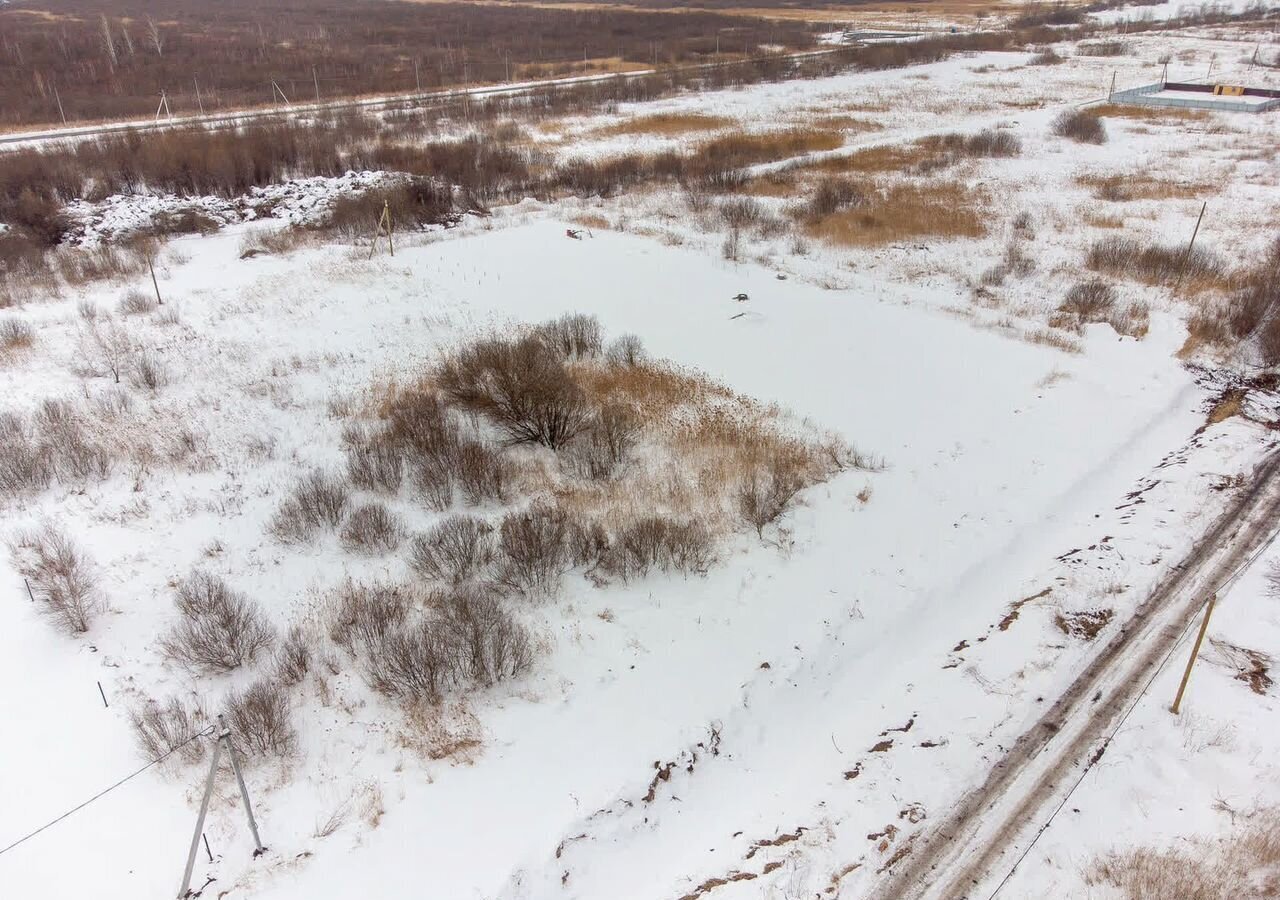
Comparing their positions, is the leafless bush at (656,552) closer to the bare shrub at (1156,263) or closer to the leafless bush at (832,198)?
the bare shrub at (1156,263)

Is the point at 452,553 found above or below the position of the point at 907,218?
below

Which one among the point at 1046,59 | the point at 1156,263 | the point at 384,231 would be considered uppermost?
the point at 1046,59

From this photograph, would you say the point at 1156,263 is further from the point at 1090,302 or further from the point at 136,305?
the point at 136,305

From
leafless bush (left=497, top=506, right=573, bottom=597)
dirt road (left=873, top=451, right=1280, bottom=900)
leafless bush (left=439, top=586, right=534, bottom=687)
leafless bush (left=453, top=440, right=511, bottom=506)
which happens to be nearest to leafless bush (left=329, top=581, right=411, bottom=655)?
leafless bush (left=439, top=586, right=534, bottom=687)

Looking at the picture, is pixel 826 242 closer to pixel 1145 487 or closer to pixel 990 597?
pixel 1145 487

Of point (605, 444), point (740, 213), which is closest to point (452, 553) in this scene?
point (605, 444)

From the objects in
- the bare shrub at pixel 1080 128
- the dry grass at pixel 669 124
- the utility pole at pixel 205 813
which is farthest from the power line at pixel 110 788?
the bare shrub at pixel 1080 128
